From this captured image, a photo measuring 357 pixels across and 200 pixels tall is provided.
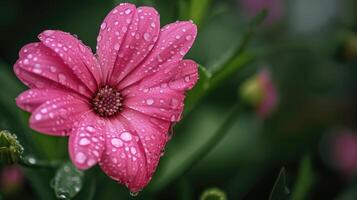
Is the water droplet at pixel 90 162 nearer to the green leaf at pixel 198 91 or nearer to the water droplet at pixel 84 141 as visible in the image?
the water droplet at pixel 84 141

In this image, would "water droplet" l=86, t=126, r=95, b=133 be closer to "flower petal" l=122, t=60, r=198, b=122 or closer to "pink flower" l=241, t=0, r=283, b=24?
"flower petal" l=122, t=60, r=198, b=122

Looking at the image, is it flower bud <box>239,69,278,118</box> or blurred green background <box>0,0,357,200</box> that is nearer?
blurred green background <box>0,0,357,200</box>

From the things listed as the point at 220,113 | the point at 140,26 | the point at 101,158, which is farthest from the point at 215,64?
the point at 220,113

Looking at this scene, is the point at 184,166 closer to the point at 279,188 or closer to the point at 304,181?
the point at 304,181

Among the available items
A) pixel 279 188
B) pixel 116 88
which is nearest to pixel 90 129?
pixel 116 88

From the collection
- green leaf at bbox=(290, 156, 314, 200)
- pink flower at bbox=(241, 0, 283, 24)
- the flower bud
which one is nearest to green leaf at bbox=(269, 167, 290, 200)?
green leaf at bbox=(290, 156, 314, 200)

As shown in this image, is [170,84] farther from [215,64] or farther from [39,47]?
[215,64]
